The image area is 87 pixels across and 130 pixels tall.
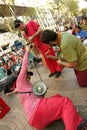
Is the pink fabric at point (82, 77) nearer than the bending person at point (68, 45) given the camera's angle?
No

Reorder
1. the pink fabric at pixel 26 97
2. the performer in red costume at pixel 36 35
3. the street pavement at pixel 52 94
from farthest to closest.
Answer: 1. the performer in red costume at pixel 36 35
2. the street pavement at pixel 52 94
3. the pink fabric at pixel 26 97

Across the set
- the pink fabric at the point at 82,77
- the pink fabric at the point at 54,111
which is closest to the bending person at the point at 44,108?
the pink fabric at the point at 54,111

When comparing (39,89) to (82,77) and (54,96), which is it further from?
(82,77)

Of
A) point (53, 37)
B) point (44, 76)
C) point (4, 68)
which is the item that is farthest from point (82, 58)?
point (4, 68)

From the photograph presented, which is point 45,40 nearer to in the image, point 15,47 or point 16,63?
point 16,63

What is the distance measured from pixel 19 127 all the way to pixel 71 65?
1409mm

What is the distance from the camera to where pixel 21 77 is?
3119 mm

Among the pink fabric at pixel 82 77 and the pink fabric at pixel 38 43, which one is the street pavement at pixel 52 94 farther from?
the pink fabric at pixel 38 43

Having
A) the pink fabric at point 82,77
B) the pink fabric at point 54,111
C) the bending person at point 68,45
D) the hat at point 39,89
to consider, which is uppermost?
the bending person at point 68,45

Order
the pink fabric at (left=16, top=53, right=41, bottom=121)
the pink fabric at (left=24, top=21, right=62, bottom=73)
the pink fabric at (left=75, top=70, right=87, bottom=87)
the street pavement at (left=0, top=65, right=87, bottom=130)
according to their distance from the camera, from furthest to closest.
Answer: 1. the pink fabric at (left=24, top=21, right=62, bottom=73)
2. the pink fabric at (left=75, top=70, right=87, bottom=87)
3. the street pavement at (left=0, top=65, right=87, bottom=130)
4. the pink fabric at (left=16, top=53, right=41, bottom=121)

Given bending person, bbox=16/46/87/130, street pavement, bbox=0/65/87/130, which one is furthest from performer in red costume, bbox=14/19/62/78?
bending person, bbox=16/46/87/130

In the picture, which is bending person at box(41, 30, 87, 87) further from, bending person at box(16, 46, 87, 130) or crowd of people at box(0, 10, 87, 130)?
bending person at box(16, 46, 87, 130)

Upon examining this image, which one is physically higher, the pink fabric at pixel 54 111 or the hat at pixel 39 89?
the hat at pixel 39 89

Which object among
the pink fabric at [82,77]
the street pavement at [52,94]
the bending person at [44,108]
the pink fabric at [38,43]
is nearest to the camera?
the bending person at [44,108]
